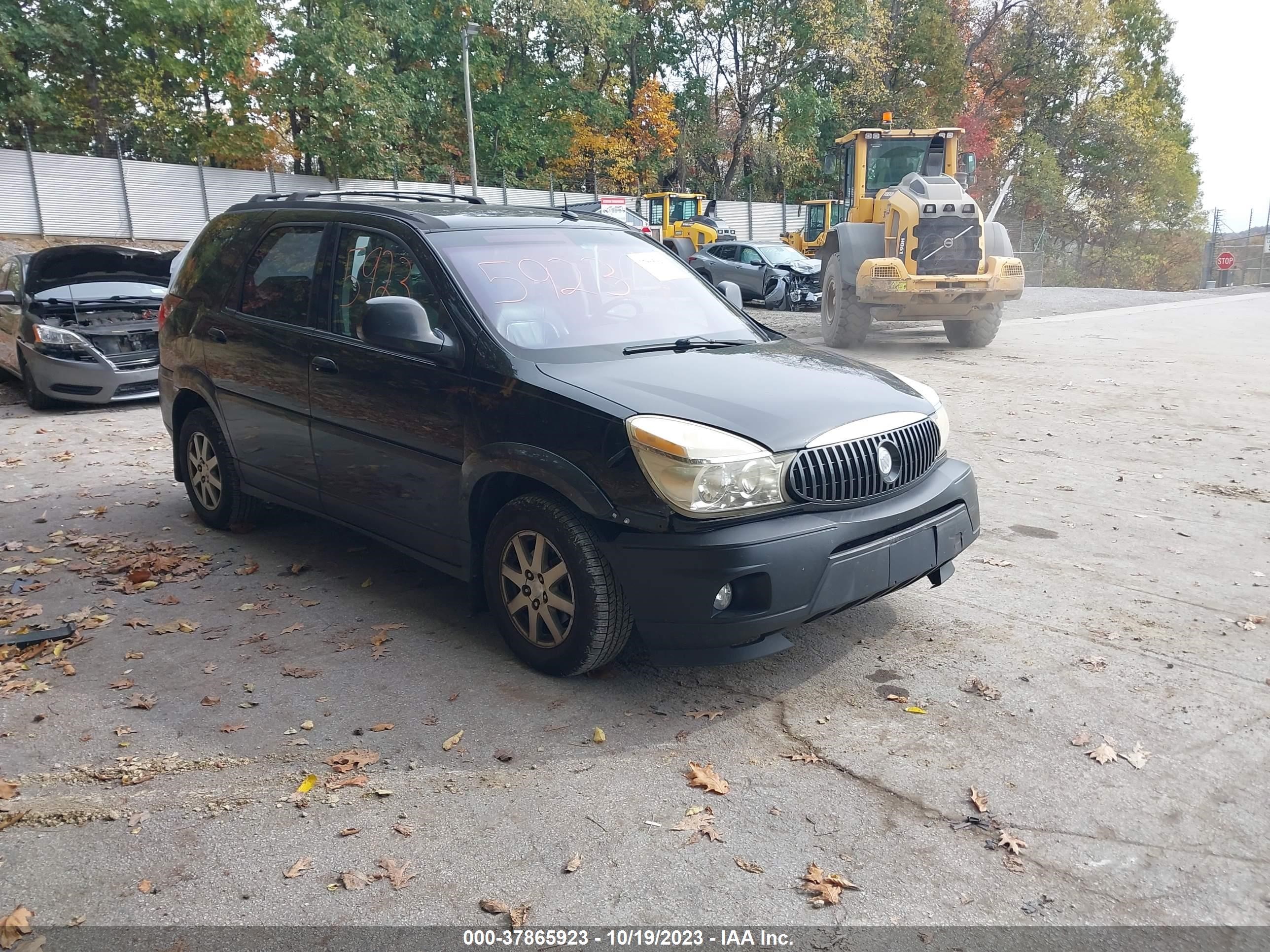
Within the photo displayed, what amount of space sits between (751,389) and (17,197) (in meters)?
31.1

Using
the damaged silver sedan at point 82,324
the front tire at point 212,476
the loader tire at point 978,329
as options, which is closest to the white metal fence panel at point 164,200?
the damaged silver sedan at point 82,324

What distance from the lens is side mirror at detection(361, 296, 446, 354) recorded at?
A: 4227 millimetres

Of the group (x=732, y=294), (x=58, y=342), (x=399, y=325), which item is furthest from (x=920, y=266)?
(x=399, y=325)

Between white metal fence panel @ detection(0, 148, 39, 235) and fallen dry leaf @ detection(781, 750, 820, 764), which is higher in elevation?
white metal fence panel @ detection(0, 148, 39, 235)

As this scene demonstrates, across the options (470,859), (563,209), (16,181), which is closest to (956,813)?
(470,859)

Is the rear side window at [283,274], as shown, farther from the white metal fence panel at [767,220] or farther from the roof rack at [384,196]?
the white metal fence panel at [767,220]

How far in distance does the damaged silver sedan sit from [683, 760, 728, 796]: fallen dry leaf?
353 inches

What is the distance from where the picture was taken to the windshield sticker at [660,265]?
5238mm

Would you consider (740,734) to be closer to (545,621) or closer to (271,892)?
(545,621)

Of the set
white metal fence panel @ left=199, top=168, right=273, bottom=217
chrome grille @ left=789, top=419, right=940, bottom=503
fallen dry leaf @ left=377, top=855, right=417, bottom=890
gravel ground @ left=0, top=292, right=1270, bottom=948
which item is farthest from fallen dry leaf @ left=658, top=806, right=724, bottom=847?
white metal fence panel @ left=199, top=168, right=273, bottom=217

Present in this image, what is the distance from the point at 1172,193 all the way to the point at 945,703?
198 ft

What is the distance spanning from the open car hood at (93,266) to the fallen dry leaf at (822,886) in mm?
10663

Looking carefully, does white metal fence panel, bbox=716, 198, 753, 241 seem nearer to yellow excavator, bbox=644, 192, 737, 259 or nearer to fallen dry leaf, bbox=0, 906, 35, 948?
yellow excavator, bbox=644, 192, 737, 259

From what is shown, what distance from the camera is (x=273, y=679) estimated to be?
168 inches
